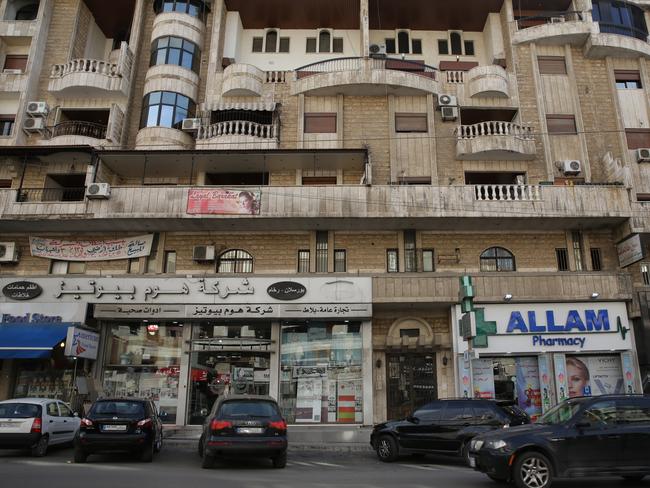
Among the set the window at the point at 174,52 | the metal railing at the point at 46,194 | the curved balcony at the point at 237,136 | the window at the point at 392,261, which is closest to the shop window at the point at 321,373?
the window at the point at 392,261

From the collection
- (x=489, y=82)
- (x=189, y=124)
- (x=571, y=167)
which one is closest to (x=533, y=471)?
(x=571, y=167)

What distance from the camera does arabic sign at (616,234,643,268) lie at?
58.2 feet

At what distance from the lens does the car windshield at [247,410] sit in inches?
392

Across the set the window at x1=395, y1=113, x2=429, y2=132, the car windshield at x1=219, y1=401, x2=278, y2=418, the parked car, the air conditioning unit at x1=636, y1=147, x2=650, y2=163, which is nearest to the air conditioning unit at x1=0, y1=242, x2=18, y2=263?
the parked car

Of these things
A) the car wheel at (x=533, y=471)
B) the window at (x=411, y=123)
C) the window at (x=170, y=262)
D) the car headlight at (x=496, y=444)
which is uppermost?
the window at (x=411, y=123)

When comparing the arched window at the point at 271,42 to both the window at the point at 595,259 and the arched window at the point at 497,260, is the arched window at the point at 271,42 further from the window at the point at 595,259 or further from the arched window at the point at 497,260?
the window at the point at 595,259

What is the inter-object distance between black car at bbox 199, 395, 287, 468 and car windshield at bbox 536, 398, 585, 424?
4.89 m

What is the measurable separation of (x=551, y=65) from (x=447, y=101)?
18.0ft

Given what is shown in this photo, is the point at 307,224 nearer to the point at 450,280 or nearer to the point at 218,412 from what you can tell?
the point at 450,280

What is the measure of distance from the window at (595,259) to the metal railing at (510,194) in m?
3.46

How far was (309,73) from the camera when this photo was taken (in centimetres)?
2327

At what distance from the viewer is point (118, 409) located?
1080cm

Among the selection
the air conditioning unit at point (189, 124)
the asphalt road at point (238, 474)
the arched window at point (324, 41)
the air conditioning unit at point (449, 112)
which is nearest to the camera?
the asphalt road at point (238, 474)

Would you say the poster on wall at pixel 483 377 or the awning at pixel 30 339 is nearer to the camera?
the awning at pixel 30 339
